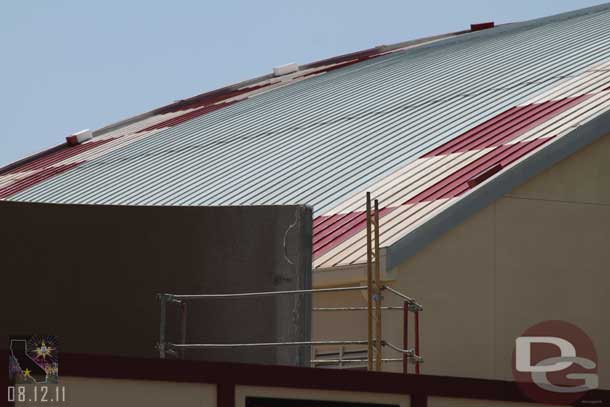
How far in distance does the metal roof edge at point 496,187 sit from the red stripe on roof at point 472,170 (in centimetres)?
38

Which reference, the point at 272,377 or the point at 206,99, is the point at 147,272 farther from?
the point at 206,99

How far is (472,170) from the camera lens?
90.7 ft

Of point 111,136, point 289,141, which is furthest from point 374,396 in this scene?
point 111,136

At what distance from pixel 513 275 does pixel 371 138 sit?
25.1 feet

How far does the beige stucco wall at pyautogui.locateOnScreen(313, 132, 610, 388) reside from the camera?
1001 inches

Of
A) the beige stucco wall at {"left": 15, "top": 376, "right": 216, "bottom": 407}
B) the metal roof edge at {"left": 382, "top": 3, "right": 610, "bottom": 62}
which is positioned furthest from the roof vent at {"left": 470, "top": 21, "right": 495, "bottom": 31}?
the beige stucco wall at {"left": 15, "top": 376, "right": 216, "bottom": 407}

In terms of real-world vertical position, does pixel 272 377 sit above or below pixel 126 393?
above

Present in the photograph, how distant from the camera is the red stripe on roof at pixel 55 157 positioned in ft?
156

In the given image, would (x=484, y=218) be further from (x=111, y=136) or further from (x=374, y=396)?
(x=111, y=136)

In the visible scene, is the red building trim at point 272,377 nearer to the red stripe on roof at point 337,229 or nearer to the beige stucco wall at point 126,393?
the beige stucco wall at point 126,393

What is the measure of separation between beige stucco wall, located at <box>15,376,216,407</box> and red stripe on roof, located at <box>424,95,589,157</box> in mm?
13917

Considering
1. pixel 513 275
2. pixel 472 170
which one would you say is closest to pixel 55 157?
pixel 472 170

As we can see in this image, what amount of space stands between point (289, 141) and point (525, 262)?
1043cm

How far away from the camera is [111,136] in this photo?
165ft
